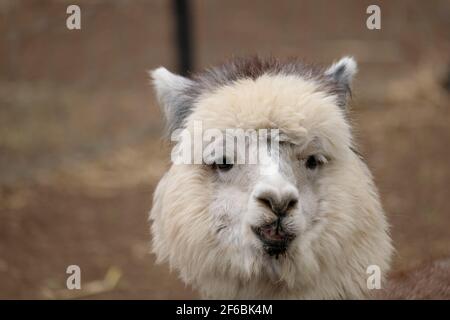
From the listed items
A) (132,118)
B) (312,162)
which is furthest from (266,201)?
(132,118)

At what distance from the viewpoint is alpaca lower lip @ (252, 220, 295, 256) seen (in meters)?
3.79

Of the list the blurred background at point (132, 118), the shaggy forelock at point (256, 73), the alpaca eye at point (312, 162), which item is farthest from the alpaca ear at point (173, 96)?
the blurred background at point (132, 118)

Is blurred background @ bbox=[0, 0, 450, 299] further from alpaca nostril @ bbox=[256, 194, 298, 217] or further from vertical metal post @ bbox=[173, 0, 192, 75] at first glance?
alpaca nostril @ bbox=[256, 194, 298, 217]

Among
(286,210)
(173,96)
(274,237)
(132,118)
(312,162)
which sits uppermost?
(132,118)

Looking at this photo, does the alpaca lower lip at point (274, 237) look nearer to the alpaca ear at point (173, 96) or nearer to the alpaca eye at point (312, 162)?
the alpaca eye at point (312, 162)

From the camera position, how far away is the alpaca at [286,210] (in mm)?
3934

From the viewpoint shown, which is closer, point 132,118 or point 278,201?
point 278,201

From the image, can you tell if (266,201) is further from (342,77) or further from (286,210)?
(342,77)

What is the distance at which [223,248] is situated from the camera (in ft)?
13.1

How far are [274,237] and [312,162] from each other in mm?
543

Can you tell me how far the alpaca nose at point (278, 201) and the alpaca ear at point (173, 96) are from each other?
919 mm

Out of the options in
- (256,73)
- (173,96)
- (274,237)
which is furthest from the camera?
(173,96)

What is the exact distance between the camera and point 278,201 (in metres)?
3.70

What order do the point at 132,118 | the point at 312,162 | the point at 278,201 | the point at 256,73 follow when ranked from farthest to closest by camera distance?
the point at 132,118
the point at 256,73
the point at 312,162
the point at 278,201
